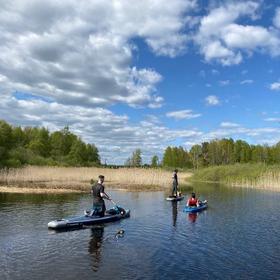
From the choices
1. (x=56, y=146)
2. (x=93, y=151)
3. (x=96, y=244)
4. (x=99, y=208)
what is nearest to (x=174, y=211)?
(x=99, y=208)

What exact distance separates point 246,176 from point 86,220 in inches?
1634

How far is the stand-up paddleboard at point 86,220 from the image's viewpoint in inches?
751

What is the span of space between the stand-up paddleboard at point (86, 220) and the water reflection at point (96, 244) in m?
0.67

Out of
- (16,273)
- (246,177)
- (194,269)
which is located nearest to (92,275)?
(16,273)

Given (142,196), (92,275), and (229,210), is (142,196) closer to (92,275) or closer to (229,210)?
(229,210)

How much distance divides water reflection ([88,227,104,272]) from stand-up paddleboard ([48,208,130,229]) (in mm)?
670

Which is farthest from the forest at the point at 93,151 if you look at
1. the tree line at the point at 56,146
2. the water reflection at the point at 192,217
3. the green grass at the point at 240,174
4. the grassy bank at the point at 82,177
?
the water reflection at the point at 192,217

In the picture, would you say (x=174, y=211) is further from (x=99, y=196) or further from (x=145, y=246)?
(x=145, y=246)

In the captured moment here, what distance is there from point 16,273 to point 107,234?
271 inches

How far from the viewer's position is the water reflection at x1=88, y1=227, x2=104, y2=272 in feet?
46.0

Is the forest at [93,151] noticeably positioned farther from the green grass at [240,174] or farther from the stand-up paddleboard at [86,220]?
the stand-up paddleboard at [86,220]

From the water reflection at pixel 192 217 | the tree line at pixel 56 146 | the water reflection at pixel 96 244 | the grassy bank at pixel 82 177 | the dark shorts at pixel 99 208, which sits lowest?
the water reflection at pixel 96 244

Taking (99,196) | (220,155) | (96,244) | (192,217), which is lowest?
(96,244)

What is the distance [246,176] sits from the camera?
57.9 meters
